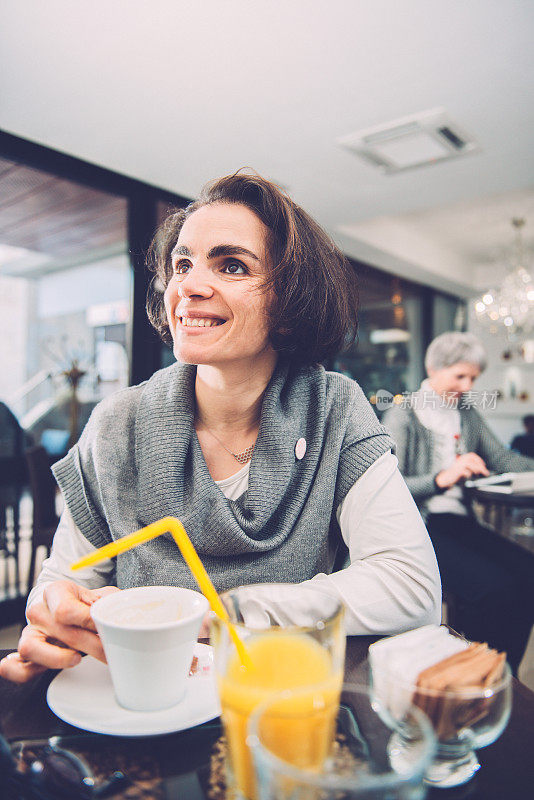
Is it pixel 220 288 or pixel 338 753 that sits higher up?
pixel 220 288

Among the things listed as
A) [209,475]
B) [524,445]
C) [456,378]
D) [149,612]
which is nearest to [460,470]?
[456,378]

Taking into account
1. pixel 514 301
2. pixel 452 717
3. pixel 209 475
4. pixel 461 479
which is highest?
pixel 514 301

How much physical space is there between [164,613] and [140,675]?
0.09m

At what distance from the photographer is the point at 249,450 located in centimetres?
112

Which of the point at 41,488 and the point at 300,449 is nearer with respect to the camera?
the point at 300,449

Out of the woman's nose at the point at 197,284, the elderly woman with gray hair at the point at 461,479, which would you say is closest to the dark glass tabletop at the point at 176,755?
the woman's nose at the point at 197,284

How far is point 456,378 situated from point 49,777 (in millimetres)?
2407

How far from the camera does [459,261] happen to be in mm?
6703

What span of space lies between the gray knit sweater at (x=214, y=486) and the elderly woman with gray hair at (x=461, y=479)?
80 cm

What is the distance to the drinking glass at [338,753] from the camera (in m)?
0.32

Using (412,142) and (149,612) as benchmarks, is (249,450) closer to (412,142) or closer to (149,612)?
(149,612)

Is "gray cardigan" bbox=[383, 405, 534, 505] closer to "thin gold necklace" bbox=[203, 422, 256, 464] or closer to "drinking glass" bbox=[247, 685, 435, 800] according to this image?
"thin gold necklace" bbox=[203, 422, 256, 464]

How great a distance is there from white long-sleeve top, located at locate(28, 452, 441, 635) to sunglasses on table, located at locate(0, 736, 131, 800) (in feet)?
1.08

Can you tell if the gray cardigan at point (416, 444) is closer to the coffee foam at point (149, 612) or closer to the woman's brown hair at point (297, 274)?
the woman's brown hair at point (297, 274)
